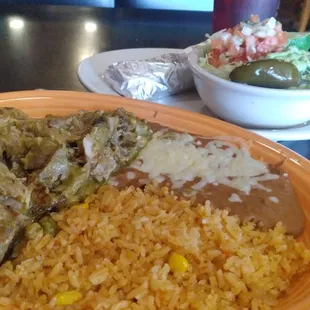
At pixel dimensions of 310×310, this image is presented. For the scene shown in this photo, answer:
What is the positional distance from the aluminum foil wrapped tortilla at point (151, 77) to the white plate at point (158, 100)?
0.11ft

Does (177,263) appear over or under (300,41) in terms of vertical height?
under

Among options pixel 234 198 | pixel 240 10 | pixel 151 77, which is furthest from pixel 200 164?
pixel 240 10

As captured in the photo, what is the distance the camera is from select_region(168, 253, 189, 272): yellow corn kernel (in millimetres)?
1121

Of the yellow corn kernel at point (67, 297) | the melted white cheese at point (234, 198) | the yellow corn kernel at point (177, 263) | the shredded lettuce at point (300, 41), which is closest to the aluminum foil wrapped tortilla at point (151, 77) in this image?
the shredded lettuce at point (300, 41)

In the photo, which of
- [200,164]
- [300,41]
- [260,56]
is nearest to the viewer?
[200,164]

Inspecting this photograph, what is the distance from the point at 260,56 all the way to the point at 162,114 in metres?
0.52

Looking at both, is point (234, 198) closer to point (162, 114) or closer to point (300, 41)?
point (162, 114)

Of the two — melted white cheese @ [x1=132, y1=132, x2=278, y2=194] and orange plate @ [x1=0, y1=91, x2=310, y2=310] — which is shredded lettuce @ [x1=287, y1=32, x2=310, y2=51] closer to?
orange plate @ [x1=0, y1=91, x2=310, y2=310]

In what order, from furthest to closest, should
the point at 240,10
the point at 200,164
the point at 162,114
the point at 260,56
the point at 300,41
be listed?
the point at 240,10 → the point at 300,41 → the point at 260,56 → the point at 162,114 → the point at 200,164

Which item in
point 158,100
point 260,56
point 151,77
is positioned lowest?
point 158,100

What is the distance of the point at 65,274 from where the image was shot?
3.59 feet

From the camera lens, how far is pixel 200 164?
55.7 inches

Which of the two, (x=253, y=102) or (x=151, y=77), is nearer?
(x=253, y=102)

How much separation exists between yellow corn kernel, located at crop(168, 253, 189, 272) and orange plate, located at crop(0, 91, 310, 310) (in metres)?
0.50
